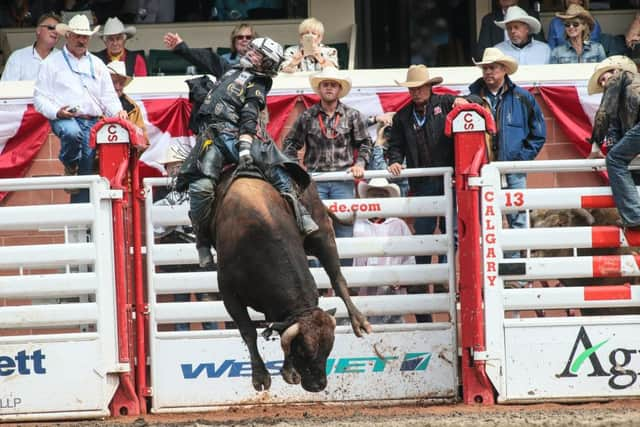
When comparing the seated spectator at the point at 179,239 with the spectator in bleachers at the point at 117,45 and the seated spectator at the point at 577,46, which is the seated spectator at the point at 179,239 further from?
the seated spectator at the point at 577,46

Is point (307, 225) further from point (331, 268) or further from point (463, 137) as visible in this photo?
point (463, 137)

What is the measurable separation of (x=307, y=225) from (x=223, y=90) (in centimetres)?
109

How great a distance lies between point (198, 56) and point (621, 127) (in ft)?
12.3

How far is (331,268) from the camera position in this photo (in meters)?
9.17

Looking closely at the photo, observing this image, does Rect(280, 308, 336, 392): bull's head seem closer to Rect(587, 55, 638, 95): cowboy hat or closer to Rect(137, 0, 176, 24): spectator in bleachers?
Rect(587, 55, 638, 95): cowboy hat

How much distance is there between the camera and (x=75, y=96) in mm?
11750

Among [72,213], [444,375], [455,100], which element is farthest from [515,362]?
[72,213]

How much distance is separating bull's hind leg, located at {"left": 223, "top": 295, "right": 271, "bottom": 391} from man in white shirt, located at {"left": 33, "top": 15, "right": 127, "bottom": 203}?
322 centimetres

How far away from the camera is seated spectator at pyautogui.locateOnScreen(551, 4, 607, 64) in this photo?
1372 cm

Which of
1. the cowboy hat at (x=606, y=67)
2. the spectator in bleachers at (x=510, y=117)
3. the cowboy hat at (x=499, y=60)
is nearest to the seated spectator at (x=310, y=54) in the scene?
the cowboy hat at (x=499, y=60)

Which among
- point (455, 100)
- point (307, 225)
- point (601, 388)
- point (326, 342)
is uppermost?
point (455, 100)

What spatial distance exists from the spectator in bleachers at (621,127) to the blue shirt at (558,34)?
3467mm

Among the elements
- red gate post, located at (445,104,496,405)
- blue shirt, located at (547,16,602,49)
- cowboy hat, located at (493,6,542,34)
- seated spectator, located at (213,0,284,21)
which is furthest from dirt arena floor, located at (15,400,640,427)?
seated spectator, located at (213,0,284,21)

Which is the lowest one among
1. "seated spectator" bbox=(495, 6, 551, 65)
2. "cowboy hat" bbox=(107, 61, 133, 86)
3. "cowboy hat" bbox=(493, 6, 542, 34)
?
"cowboy hat" bbox=(107, 61, 133, 86)
